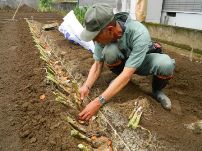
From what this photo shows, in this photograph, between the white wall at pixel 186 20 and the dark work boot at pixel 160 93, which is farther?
the white wall at pixel 186 20

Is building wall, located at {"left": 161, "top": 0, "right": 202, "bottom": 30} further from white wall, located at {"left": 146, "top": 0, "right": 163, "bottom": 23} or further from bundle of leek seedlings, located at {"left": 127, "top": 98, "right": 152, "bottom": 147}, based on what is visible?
bundle of leek seedlings, located at {"left": 127, "top": 98, "right": 152, "bottom": 147}

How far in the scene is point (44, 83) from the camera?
3.99 metres

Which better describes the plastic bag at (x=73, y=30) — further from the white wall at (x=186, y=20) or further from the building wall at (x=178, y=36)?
the white wall at (x=186, y=20)

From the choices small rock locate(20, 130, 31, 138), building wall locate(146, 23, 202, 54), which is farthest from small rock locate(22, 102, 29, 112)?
building wall locate(146, 23, 202, 54)

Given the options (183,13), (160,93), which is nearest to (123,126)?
(160,93)

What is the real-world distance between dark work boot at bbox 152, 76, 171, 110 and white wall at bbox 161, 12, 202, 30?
13.7 ft

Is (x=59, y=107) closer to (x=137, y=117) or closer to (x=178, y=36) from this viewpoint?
(x=137, y=117)

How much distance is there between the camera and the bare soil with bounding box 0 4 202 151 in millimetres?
2629

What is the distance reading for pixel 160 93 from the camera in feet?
11.0

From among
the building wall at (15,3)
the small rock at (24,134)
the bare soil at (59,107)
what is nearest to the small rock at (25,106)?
the bare soil at (59,107)

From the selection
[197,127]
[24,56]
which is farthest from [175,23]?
[197,127]

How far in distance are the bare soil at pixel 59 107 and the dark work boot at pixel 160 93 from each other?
69 mm

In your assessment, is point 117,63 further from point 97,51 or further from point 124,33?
point 124,33

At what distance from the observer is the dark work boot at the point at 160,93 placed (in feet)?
10.5
